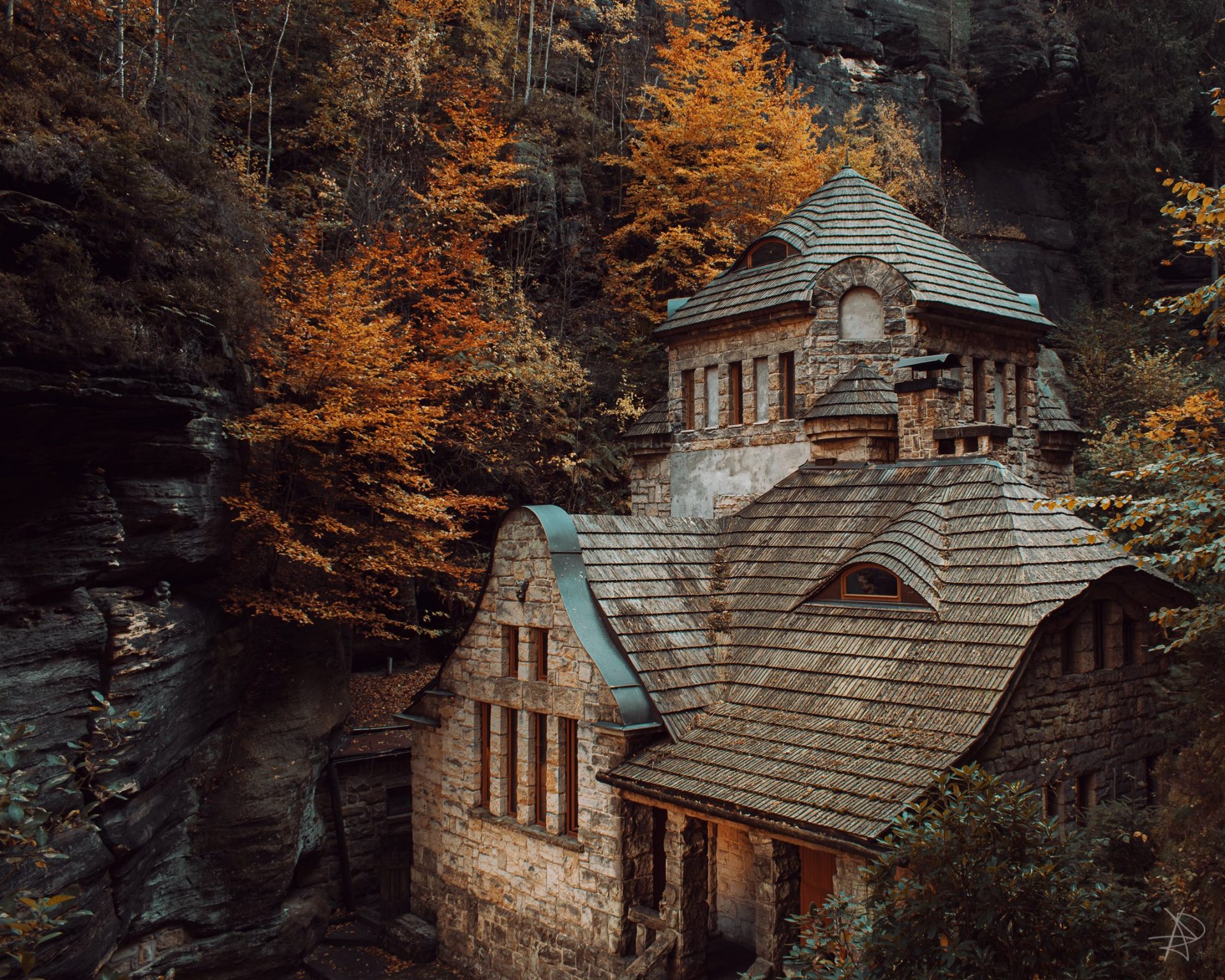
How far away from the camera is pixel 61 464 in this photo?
1015 cm

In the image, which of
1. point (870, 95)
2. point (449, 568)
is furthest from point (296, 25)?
point (870, 95)

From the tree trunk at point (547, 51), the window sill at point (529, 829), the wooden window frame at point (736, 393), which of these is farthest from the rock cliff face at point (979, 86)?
the window sill at point (529, 829)

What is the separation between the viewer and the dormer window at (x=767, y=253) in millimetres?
16109

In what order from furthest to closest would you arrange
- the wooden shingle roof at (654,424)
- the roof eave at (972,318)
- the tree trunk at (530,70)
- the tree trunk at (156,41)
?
the tree trunk at (530,70) < the wooden shingle roof at (654,424) < the roof eave at (972,318) < the tree trunk at (156,41)

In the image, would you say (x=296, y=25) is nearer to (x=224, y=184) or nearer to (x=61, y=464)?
(x=224, y=184)

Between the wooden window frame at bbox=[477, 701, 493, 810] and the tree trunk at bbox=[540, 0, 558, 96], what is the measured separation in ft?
67.8

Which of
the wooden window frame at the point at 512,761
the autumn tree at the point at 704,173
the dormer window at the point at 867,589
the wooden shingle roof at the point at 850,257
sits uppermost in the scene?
the autumn tree at the point at 704,173

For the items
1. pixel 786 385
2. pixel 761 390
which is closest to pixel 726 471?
pixel 761 390

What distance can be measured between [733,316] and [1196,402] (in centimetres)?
783

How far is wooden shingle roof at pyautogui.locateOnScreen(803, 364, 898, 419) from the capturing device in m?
13.5

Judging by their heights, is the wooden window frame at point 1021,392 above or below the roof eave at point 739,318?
below
